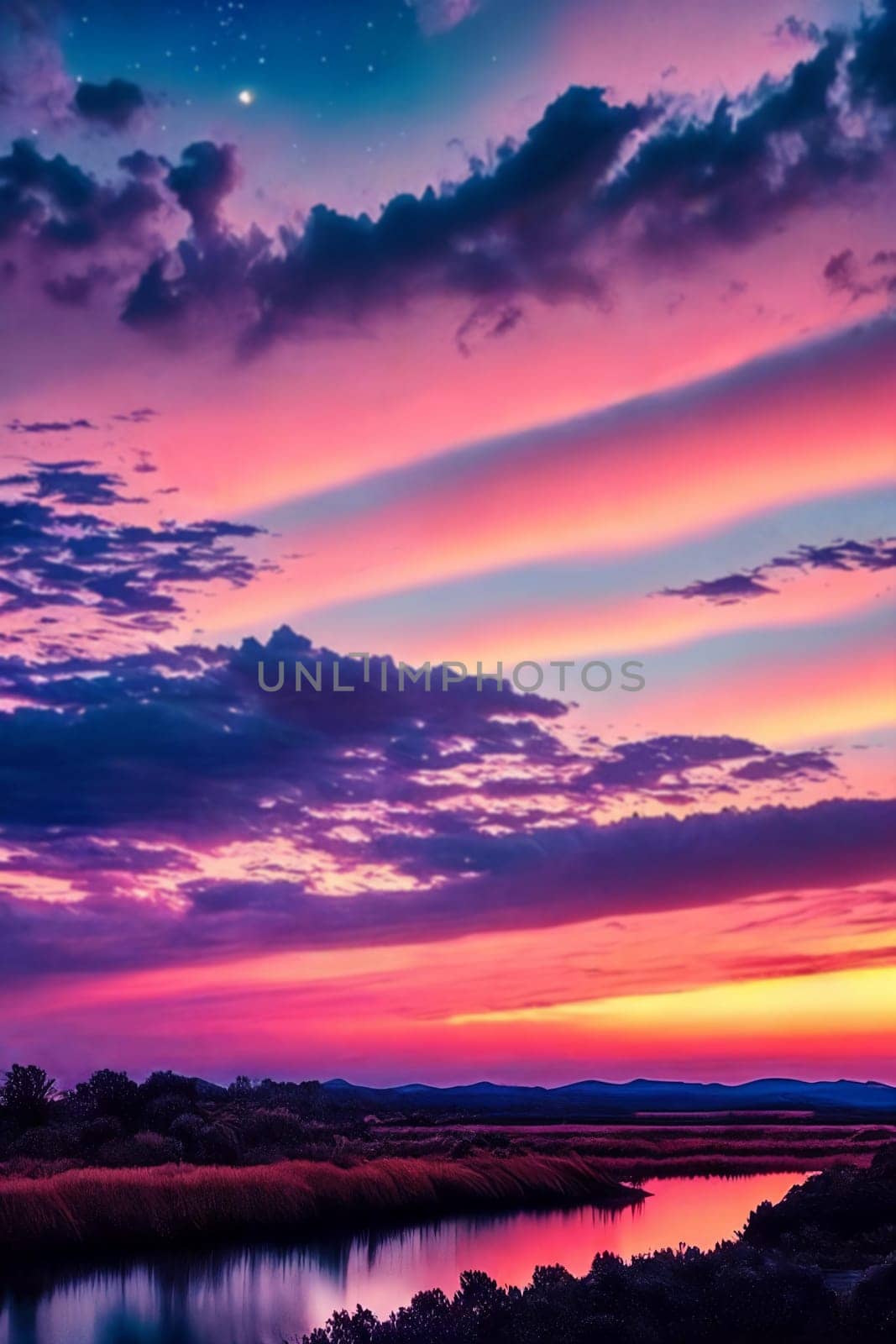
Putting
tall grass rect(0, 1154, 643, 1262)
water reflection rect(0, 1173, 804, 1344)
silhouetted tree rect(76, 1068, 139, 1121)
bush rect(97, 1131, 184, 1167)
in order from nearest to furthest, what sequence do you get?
water reflection rect(0, 1173, 804, 1344)
tall grass rect(0, 1154, 643, 1262)
bush rect(97, 1131, 184, 1167)
silhouetted tree rect(76, 1068, 139, 1121)

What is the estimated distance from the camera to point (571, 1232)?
3944 cm

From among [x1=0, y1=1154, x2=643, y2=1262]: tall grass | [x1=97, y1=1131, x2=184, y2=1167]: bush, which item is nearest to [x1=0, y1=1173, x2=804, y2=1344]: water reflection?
[x1=0, y1=1154, x2=643, y2=1262]: tall grass

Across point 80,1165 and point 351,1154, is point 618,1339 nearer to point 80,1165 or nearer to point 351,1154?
point 80,1165

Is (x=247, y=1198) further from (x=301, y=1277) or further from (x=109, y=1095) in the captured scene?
(x=109, y=1095)

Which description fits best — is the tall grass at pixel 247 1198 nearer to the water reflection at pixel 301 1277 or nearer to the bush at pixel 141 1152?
the water reflection at pixel 301 1277

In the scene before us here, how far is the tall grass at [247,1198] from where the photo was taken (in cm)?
3122

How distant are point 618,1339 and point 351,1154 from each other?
101ft

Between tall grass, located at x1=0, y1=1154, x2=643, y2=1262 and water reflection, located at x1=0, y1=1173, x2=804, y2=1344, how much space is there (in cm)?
128

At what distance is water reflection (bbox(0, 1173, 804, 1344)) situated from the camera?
24.8 meters

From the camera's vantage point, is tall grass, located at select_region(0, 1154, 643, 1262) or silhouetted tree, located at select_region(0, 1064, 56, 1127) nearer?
tall grass, located at select_region(0, 1154, 643, 1262)

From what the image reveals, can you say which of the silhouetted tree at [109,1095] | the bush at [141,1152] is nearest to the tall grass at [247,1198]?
the bush at [141,1152]

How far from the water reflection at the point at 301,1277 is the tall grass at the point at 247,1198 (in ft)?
4.21

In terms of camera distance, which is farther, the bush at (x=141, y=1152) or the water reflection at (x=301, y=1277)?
the bush at (x=141, y=1152)

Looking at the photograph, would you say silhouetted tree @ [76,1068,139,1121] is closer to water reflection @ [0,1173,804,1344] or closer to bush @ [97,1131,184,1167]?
bush @ [97,1131,184,1167]
